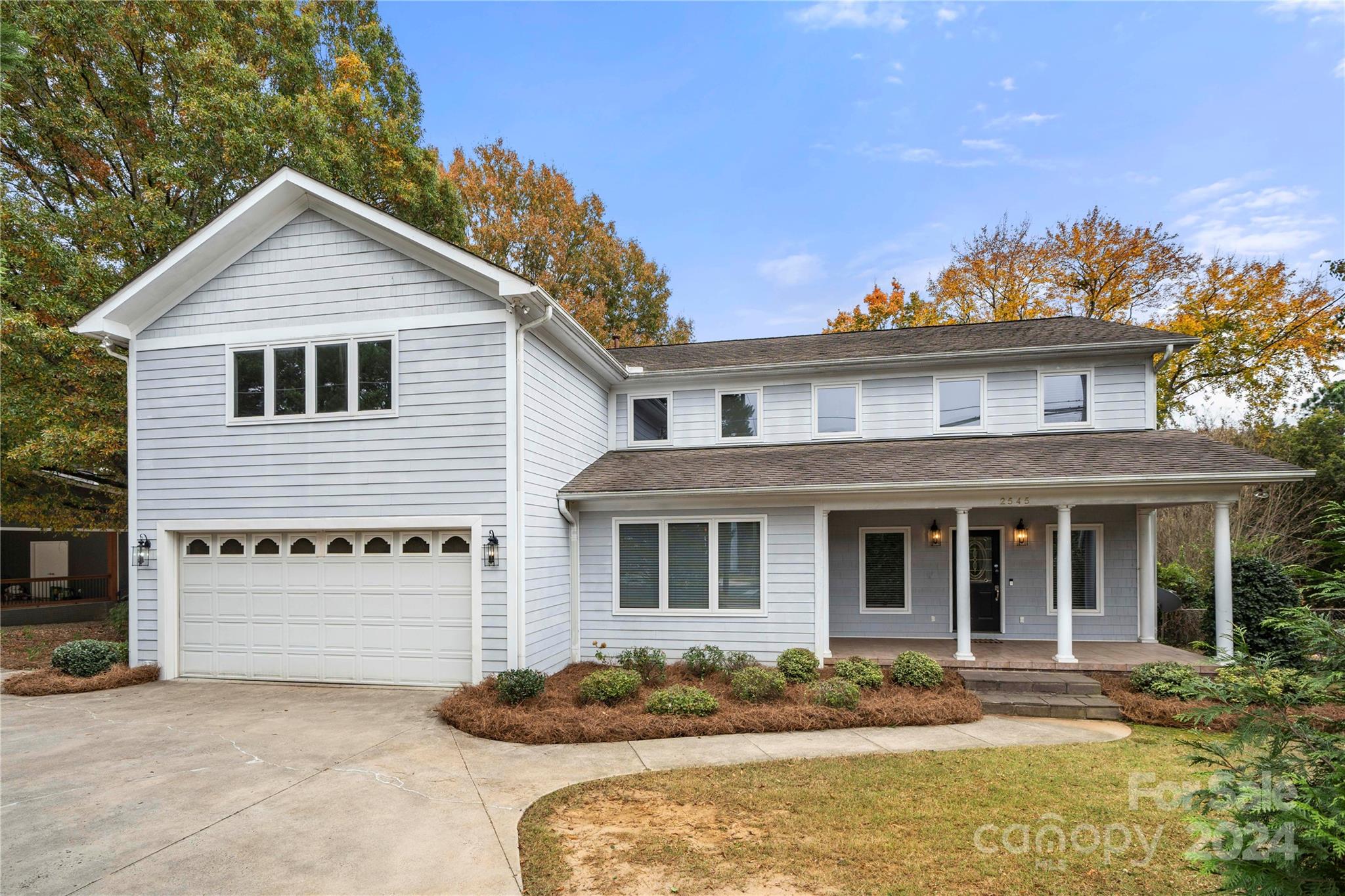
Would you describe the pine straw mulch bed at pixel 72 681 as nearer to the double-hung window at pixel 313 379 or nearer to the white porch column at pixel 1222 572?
the double-hung window at pixel 313 379

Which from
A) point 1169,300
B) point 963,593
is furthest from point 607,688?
point 1169,300

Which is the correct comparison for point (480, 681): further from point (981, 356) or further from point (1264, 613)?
point (1264, 613)

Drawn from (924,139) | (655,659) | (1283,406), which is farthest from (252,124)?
(1283,406)

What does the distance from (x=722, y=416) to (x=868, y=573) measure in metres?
4.05

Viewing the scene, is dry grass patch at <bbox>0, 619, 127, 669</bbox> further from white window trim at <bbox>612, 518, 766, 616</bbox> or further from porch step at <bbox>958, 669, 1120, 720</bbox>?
porch step at <bbox>958, 669, 1120, 720</bbox>

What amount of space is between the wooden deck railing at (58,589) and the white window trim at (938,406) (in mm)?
23479

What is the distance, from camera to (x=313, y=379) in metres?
9.72

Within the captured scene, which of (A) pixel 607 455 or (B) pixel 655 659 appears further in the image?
(A) pixel 607 455

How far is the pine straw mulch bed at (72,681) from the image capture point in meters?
9.24

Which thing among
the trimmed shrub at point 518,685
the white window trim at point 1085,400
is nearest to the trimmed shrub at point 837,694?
the trimmed shrub at point 518,685

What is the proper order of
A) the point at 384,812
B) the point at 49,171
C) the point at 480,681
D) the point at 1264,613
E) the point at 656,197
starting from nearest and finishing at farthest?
the point at 384,812 → the point at 480,681 → the point at 1264,613 → the point at 49,171 → the point at 656,197

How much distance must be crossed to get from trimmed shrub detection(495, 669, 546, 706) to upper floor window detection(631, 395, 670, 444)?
5.85m

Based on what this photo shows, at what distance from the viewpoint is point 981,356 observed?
11.8 metres

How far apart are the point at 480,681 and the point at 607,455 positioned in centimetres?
509
